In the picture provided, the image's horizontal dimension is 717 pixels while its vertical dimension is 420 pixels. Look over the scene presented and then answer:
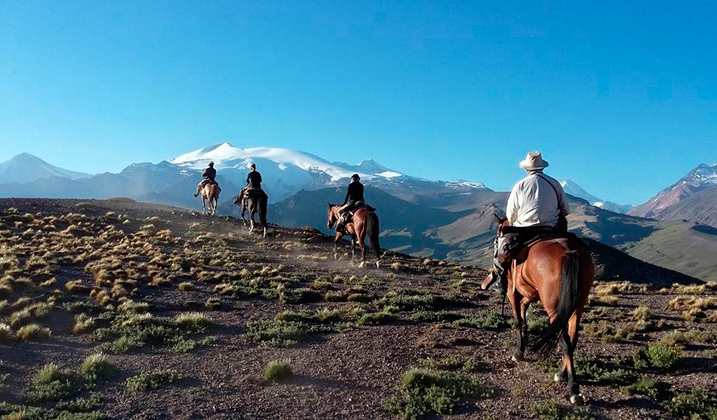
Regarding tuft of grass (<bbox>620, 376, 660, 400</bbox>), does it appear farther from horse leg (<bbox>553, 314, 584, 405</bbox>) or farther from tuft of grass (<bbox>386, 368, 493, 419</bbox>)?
tuft of grass (<bbox>386, 368, 493, 419</bbox>)

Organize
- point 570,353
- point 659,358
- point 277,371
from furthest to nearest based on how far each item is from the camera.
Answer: point 277,371
point 659,358
point 570,353

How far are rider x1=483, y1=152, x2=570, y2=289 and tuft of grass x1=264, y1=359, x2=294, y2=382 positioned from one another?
14.8 feet

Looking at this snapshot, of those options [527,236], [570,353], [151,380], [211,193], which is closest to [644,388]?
[570,353]

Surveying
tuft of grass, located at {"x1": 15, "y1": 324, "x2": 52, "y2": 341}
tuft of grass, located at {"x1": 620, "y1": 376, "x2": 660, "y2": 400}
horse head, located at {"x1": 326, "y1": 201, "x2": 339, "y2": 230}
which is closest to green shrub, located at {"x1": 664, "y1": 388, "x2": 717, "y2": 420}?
tuft of grass, located at {"x1": 620, "y1": 376, "x2": 660, "y2": 400}

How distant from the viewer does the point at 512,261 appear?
28.1 feet

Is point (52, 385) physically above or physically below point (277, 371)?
below

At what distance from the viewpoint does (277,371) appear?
8602mm

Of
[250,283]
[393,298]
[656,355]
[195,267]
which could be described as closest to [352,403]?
[656,355]

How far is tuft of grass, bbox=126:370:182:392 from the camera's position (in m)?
8.30

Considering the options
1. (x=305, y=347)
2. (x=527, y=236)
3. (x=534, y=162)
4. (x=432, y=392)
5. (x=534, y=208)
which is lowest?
(x=305, y=347)

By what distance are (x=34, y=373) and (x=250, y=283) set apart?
932 cm

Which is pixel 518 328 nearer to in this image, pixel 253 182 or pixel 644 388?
pixel 644 388

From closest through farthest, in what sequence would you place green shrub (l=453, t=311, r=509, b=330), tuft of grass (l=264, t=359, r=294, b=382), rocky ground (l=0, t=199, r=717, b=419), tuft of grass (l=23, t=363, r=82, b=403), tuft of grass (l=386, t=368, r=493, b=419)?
tuft of grass (l=386, t=368, r=493, b=419), rocky ground (l=0, t=199, r=717, b=419), tuft of grass (l=23, t=363, r=82, b=403), tuft of grass (l=264, t=359, r=294, b=382), green shrub (l=453, t=311, r=509, b=330)

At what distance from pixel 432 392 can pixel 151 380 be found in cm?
515
